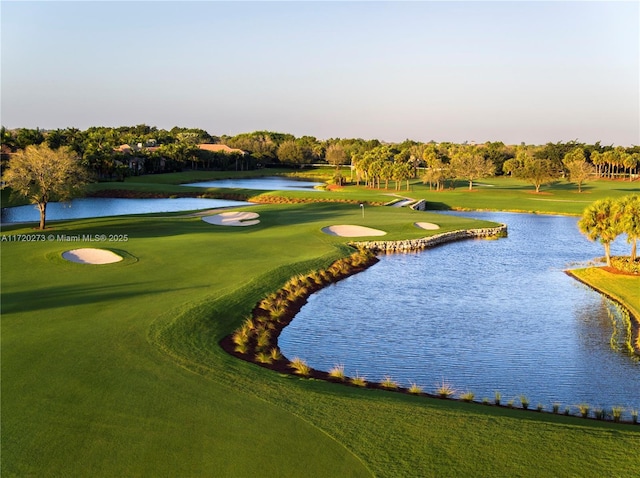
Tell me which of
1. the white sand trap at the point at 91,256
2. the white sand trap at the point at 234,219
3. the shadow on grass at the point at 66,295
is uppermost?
the white sand trap at the point at 234,219

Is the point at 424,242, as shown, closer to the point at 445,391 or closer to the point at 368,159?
the point at 445,391

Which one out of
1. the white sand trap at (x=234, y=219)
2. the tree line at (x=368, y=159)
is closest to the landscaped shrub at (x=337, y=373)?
the white sand trap at (x=234, y=219)

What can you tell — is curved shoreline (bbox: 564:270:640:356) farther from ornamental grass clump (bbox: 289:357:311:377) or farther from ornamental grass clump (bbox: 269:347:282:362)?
ornamental grass clump (bbox: 269:347:282:362)

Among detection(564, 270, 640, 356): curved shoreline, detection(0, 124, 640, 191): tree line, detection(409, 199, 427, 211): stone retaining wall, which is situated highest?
detection(0, 124, 640, 191): tree line

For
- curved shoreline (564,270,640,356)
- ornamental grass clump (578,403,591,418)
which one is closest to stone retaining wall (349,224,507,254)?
curved shoreline (564,270,640,356)

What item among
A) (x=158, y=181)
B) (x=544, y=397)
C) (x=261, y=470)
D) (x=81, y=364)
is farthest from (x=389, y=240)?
(x=158, y=181)

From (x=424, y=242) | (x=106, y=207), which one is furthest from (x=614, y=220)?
(x=106, y=207)

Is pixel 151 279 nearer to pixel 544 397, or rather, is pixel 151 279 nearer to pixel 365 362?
pixel 365 362

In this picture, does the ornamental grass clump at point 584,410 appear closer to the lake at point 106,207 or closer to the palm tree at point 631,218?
the palm tree at point 631,218
